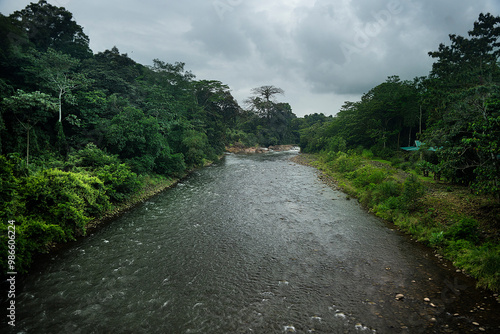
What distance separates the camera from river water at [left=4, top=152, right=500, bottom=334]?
20.0ft

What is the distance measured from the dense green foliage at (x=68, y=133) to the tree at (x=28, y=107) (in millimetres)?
65

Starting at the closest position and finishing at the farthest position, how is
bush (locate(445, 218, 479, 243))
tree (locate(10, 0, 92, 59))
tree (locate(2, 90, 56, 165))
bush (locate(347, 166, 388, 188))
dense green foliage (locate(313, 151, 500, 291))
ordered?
dense green foliage (locate(313, 151, 500, 291)) → bush (locate(445, 218, 479, 243)) → tree (locate(2, 90, 56, 165)) → bush (locate(347, 166, 388, 188)) → tree (locate(10, 0, 92, 59))

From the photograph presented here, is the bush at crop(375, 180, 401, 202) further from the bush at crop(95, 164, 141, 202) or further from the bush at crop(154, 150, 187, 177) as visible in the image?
the bush at crop(154, 150, 187, 177)

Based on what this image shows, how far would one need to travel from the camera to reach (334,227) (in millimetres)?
12539

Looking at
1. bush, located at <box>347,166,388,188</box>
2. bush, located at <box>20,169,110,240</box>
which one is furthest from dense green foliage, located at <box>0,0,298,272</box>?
bush, located at <box>347,166,388,188</box>

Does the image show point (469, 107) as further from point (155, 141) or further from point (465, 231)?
point (155, 141)

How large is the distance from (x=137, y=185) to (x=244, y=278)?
11.2m

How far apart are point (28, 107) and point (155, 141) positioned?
26.5 feet

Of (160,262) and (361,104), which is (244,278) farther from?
(361,104)

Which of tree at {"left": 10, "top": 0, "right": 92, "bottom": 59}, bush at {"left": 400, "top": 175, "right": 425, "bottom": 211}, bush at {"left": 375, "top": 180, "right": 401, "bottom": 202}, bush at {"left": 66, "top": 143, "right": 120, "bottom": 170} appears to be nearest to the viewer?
bush at {"left": 400, "top": 175, "right": 425, "bottom": 211}

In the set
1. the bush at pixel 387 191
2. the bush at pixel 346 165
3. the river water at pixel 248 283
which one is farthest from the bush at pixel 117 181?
the bush at pixel 346 165

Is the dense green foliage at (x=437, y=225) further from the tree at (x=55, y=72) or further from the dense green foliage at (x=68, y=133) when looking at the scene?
the tree at (x=55, y=72)

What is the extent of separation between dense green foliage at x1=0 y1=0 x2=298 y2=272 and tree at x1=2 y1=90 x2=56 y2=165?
0.06 meters

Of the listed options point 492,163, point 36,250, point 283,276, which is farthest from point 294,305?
point 36,250
